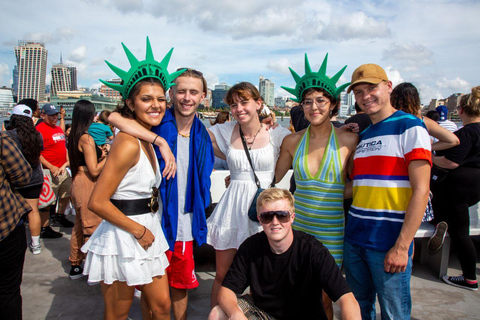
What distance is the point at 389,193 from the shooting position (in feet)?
6.15

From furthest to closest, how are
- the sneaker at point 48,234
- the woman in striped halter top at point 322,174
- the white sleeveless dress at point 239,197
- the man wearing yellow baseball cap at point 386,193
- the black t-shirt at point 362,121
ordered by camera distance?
the sneaker at point 48,234 < the black t-shirt at point 362,121 < the white sleeveless dress at point 239,197 < the woman in striped halter top at point 322,174 < the man wearing yellow baseball cap at point 386,193

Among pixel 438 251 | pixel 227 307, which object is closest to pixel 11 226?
pixel 227 307

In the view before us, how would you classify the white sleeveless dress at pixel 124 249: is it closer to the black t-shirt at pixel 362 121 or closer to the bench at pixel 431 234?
the black t-shirt at pixel 362 121

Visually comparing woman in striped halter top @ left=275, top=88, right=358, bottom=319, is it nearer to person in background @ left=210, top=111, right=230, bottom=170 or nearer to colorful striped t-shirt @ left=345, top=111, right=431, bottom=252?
A: colorful striped t-shirt @ left=345, top=111, right=431, bottom=252

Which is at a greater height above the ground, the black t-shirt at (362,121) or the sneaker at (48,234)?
the black t-shirt at (362,121)

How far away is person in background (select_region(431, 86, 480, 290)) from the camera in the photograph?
3.29 m

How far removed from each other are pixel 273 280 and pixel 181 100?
1.47 metres

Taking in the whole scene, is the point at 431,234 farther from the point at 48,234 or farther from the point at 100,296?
the point at 48,234

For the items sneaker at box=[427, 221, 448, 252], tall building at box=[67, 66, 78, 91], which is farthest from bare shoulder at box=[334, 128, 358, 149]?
tall building at box=[67, 66, 78, 91]

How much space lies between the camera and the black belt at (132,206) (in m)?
1.92

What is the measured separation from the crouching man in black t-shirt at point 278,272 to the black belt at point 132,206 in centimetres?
69

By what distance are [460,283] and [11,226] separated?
4.36 m

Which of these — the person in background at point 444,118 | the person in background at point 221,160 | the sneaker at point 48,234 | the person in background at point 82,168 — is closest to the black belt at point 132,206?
the person in background at point 82,168

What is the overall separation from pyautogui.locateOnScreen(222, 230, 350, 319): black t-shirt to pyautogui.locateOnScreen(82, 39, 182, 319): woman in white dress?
52cm
